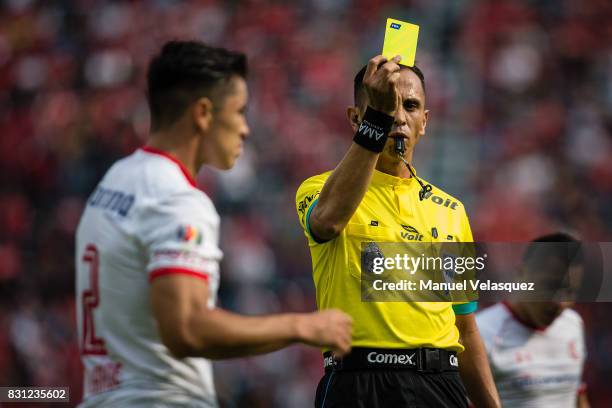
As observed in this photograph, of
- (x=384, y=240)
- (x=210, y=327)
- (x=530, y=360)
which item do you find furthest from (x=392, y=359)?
(x=530, y=360)

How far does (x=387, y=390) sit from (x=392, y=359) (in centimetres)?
13

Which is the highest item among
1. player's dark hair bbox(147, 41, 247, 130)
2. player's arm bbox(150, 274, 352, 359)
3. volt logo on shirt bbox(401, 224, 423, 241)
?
player's dark hair bbox(147, 41, 247, 130)

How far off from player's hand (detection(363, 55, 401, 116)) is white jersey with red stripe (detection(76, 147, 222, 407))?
1029mm

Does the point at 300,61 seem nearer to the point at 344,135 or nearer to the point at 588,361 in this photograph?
the point at 344,135

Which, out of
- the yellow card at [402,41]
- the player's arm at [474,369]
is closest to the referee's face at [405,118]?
the yellow card at [402,41]

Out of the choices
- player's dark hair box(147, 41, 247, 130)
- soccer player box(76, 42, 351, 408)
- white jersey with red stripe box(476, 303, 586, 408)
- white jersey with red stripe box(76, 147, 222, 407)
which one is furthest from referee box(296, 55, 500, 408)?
white jersey with red stripe box(476, 303, 586, 408)

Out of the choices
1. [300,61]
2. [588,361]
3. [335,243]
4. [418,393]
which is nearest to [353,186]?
[335,243]

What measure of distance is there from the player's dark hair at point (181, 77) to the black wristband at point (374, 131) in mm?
815

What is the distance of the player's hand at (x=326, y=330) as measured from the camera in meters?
3.25

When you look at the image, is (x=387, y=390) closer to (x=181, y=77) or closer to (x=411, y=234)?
(x=411, y=234)

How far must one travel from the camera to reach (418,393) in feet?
14.3

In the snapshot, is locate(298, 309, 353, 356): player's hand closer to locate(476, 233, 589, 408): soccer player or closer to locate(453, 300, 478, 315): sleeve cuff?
locate(453, 300, 478, 315): sleeve cuff

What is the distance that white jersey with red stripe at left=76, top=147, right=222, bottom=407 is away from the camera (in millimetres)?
3225

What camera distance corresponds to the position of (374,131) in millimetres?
4145
